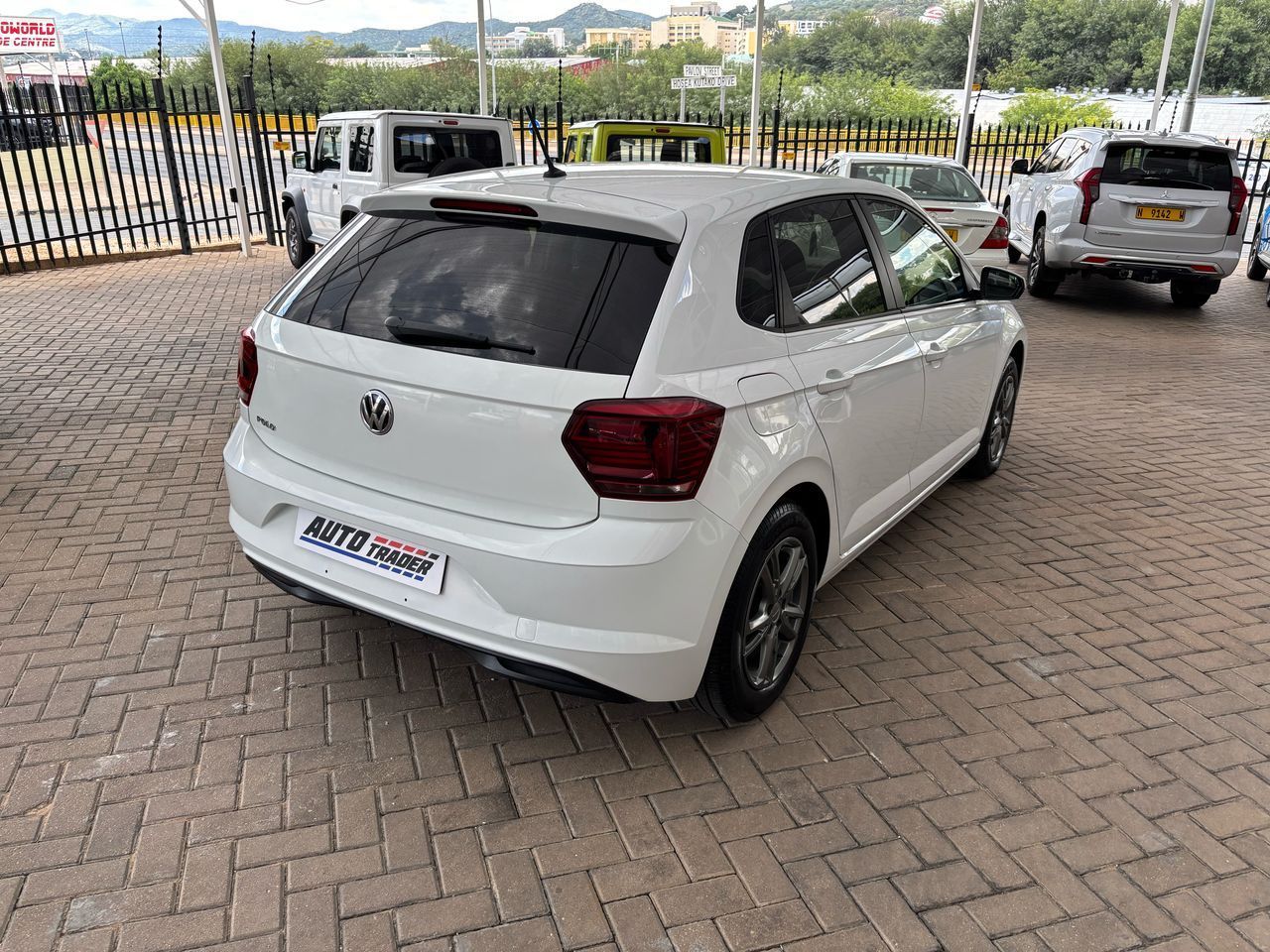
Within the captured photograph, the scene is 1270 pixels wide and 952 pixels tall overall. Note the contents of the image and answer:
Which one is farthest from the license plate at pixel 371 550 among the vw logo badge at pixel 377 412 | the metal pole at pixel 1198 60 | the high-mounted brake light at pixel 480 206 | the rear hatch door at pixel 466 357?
the metal pole at pixel 1198 60

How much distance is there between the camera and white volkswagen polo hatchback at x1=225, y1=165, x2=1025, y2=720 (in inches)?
98.5

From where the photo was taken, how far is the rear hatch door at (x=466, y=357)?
2.51m

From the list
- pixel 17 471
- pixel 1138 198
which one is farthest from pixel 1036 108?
pixel 17 471

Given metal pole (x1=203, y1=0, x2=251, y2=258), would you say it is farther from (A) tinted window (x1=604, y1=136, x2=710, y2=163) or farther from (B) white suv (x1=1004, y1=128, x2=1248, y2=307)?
(B) white suv (x1=1004, y1=128, x2=1248, y2=307)

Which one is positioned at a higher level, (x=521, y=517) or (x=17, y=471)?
(x=521, y=517)

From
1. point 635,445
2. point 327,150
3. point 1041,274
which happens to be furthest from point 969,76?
point 635,445

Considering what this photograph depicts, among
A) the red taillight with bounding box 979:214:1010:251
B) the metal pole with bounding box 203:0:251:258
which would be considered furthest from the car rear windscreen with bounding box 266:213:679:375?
the metal pole with bounding box 203:0:251:258

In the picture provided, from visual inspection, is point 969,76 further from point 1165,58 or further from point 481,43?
point 481,43

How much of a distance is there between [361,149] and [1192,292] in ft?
32.2

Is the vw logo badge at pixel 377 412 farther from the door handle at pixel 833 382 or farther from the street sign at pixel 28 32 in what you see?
the street sign at pixel 28 32

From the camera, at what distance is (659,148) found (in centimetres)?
1095

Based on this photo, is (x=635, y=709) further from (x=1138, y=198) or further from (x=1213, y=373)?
(x=1138, y=198)

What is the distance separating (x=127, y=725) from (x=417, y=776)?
1.01 meters

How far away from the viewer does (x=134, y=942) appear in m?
2.24
